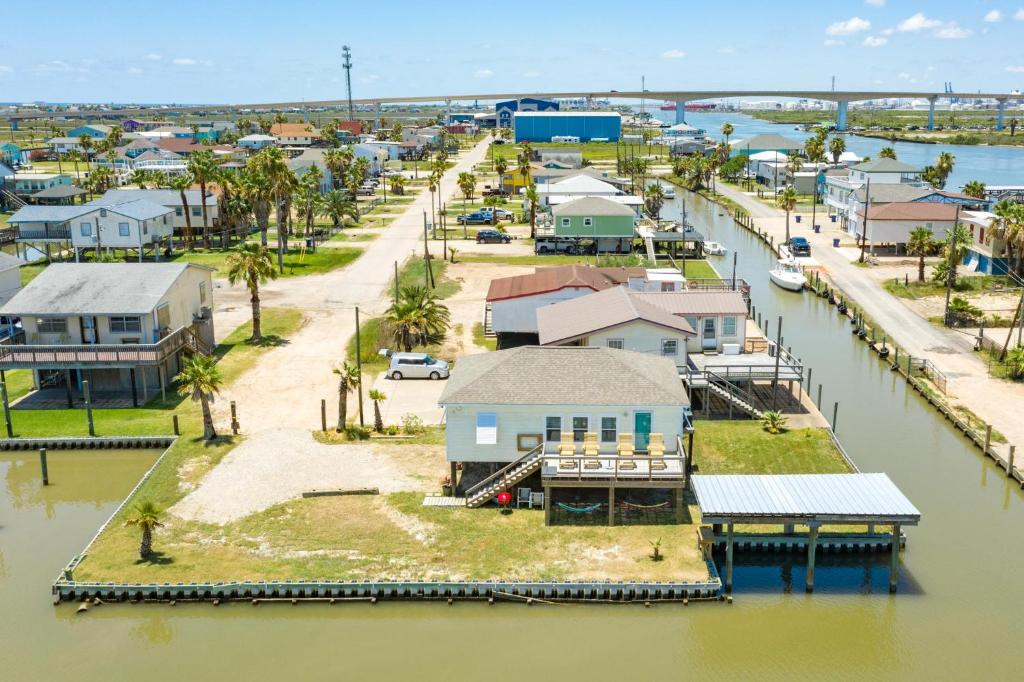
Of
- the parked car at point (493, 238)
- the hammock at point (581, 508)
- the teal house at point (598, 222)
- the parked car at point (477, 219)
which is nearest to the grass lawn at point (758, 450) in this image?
the hammock at point (581, 508)

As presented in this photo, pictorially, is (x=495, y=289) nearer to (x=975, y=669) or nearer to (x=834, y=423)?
(x=834, y=423)

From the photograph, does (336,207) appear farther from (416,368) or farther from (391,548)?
(391,548)

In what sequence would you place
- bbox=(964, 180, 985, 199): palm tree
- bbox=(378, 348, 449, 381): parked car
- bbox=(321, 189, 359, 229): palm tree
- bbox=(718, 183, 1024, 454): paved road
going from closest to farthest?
bbox=(718, 183, 1024, 454): paved road, bbox=(378, 348, 449, 381): parked car, bbox=(964, 180, 985, 199): palm tree, bbox=(321, 189, 359, 229): palm tree

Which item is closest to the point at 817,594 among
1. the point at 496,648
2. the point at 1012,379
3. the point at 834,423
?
the point at 496,648

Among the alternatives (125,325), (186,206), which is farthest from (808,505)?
(186,206)

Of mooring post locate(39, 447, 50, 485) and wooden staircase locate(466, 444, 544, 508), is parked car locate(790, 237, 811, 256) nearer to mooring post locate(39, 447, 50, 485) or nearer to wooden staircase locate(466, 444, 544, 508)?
wooden staircase locate(466, 444, 544, 508)

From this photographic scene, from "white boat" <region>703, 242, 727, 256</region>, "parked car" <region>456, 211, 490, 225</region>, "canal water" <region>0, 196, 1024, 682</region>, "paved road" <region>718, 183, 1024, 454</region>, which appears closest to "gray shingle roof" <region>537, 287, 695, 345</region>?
"canal water" <region>0, 196, 1024, 682</region>
